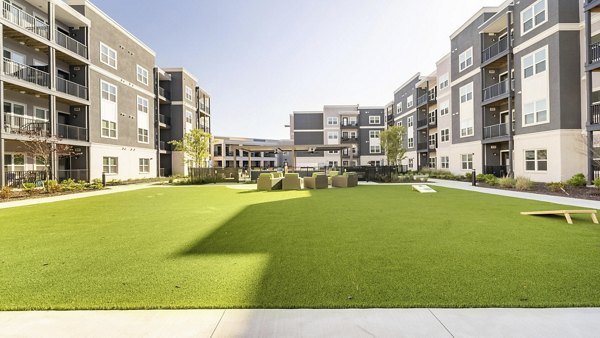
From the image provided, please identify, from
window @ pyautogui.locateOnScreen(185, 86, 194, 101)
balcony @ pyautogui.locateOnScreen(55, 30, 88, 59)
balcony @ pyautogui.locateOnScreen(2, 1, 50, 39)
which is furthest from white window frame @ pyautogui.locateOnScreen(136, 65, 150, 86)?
balcony @ pyautogui.locateOnScreen(2, 1, 50, 39)

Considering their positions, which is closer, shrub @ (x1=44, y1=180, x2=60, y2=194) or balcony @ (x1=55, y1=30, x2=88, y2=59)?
shrub @ (x1=44, y1=180, x2=60, y2=194)

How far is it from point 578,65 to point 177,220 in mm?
23933

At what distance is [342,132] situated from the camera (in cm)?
5700

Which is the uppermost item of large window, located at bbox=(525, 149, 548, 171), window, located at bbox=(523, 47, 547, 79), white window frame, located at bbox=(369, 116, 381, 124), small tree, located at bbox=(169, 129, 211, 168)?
white window frame, located at bbox=(369, 116, 381, 124)

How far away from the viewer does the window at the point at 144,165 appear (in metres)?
31.4

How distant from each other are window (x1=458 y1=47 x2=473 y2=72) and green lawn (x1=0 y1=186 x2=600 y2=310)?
24.2 m

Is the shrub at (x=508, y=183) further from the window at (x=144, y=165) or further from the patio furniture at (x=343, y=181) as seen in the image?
the window at (x=144, y=165)

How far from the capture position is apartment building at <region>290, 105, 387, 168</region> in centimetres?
5644

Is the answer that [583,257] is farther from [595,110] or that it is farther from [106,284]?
[595,110]

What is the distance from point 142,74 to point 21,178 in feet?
55.6

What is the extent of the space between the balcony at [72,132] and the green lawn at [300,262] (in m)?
17.1

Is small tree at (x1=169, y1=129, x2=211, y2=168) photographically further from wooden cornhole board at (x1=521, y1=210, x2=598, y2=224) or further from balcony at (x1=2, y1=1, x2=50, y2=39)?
wooden cornhole board at (x1=521, y1=210, x2=598, y2=224)

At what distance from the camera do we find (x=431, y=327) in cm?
281

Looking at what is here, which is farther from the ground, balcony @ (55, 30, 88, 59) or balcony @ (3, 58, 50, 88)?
balcony @ (55, 30, 88, 59)
